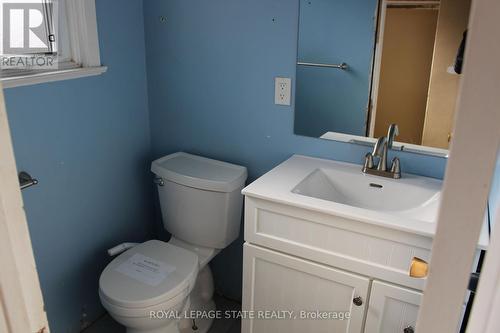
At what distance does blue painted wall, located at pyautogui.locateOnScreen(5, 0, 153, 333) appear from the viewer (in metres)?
1.59

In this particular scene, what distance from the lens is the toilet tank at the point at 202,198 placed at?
5.70 feet

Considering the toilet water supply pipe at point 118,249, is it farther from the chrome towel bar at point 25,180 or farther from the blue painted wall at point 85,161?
the chrome towel bar at point 25,180

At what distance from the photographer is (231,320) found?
2.04 metres

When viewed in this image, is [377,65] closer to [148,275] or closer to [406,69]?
[406,69]

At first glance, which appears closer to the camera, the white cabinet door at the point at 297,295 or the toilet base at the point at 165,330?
the white cabinet door at the point at 297,295

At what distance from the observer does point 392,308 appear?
129 cm

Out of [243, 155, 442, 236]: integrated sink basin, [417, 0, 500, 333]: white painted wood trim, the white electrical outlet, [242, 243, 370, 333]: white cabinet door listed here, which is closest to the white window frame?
the white electrical outlet

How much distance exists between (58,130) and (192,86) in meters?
0.60

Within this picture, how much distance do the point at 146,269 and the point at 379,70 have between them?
3.81 feet

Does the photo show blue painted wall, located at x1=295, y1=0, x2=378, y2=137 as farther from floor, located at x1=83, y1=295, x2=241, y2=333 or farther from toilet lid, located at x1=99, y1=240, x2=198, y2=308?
floor, located at x1=83, y1=295, x2=241, y2=333

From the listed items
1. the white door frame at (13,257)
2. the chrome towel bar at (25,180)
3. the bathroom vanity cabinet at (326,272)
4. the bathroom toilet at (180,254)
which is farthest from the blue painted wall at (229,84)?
the white door frame at (13,257)

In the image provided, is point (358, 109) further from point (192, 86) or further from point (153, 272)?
point (153, 272)

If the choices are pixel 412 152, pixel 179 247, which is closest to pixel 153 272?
pixel 179 247
